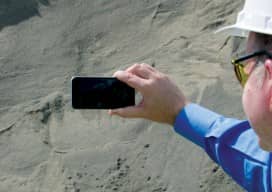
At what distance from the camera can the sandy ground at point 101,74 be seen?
144 inches

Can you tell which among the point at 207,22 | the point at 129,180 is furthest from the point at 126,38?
the point at 129,180

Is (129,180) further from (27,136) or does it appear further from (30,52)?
(30,52)

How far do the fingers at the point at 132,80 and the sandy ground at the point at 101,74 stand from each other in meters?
1.89

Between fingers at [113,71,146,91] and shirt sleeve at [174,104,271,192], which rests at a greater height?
fingers at [113,71,146,91]

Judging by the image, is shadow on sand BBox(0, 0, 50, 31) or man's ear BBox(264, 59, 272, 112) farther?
shadow on sand BBox(0, 0, 50, 31)

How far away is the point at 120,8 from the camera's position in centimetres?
484

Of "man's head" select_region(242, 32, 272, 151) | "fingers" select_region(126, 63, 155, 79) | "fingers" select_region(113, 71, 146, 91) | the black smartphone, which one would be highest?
"man's head" select_region(242, 32, 272, 151)

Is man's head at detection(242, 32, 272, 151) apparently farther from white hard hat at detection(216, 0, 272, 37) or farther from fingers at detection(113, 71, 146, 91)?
fingers at detection(113, 71, 146, 91)

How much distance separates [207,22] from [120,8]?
599 mm

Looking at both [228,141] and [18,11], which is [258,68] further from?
[18,11]

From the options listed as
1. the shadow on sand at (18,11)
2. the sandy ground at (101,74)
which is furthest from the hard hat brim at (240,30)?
the shadow on sand at (18,11)

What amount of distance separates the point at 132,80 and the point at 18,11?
3.46 meters

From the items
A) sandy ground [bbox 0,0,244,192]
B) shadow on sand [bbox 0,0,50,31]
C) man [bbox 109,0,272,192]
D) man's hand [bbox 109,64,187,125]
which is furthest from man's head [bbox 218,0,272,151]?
shadow on sand [bbox 0,0,50,31]

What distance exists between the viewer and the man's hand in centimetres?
166
